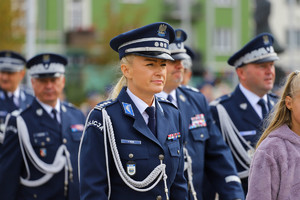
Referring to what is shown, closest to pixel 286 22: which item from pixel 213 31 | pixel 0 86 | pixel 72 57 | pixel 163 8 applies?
pixel 213 31

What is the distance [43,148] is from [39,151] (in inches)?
2.2

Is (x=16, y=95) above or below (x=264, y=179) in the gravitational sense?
above

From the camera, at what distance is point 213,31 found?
1495 inches

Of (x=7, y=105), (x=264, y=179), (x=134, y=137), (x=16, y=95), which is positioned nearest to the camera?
(x=264, y=179)

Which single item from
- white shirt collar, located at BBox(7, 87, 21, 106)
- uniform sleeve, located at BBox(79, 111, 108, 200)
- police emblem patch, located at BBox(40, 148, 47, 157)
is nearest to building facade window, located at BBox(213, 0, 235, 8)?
white shirt collar, located at BBox(7, 87, 21, 106)

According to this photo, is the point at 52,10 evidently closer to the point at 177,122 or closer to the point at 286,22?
the point at 286,22

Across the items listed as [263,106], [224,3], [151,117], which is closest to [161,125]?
[151,117]

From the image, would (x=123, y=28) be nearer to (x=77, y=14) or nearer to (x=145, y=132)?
(x=77, y=14)

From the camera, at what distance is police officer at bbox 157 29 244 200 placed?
507 centimetres

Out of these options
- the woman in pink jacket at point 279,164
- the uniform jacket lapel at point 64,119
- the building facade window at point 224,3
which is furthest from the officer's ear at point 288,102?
the building facade window at point 224,3

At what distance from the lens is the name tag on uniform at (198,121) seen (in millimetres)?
5234

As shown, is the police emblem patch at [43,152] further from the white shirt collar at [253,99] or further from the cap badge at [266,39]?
the cap badge at [266,39]

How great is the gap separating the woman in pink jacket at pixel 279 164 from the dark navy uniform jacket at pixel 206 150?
1520mm

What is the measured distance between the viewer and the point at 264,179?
11.3 feet
